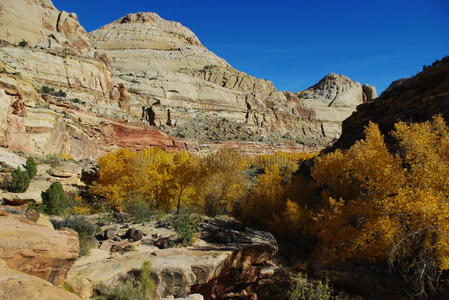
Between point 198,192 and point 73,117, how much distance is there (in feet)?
87.6

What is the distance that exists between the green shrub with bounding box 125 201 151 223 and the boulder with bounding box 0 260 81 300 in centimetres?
879

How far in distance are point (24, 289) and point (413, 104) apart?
2884cm

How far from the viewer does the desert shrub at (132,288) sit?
6.19m

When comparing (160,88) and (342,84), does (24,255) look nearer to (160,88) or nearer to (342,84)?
(160,88)

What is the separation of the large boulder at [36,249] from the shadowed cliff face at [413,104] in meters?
22.2

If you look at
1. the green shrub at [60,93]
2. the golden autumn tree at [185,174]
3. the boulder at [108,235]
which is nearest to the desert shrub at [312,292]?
the boulder at [108,235]

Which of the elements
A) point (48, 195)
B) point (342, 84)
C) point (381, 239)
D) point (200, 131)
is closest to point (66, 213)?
point (48, 195)

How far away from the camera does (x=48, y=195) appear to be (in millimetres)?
13430

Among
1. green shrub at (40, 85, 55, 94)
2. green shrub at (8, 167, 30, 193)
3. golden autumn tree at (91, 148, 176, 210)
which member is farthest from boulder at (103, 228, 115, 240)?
green shrub at (40, 85, 55, 94)

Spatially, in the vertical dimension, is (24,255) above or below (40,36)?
below

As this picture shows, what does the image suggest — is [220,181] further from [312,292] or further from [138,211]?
Answer: [312,292]

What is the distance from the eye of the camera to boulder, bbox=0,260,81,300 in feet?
11.4

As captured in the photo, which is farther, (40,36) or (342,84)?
(342,84)

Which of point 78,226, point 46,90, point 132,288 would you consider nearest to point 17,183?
point 78,226
